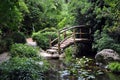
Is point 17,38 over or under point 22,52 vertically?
over

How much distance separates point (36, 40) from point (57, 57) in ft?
12.4

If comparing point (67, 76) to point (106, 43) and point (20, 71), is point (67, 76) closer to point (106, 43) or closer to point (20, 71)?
point (20, 71)

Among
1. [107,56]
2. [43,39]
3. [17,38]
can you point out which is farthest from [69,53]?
[107,56]

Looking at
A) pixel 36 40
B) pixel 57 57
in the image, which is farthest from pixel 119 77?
pixel 36 40

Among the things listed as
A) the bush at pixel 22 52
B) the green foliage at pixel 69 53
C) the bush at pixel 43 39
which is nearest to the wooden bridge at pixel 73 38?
the green foliage at pixel 69 53

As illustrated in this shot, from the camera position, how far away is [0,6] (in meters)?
10.1

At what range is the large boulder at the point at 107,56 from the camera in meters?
14.5

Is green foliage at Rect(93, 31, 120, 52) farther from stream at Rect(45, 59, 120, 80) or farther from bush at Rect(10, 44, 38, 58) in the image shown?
bush at Rect(10, 44, 38, 58)

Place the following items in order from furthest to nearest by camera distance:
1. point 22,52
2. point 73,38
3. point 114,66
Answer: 1. point 73,38
2. point 22,52
3. point 114,66

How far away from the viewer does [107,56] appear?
14688mm

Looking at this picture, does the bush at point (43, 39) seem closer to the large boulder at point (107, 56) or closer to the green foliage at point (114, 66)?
the large boulder at point (107, 56)

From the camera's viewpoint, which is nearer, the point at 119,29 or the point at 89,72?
the point at 89,72

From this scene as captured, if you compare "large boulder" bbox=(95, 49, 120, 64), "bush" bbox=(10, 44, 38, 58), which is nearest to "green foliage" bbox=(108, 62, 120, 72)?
"large boulder" bbox=(95, 49, 120, 64)

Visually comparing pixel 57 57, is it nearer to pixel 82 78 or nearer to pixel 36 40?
pixel 36 40
